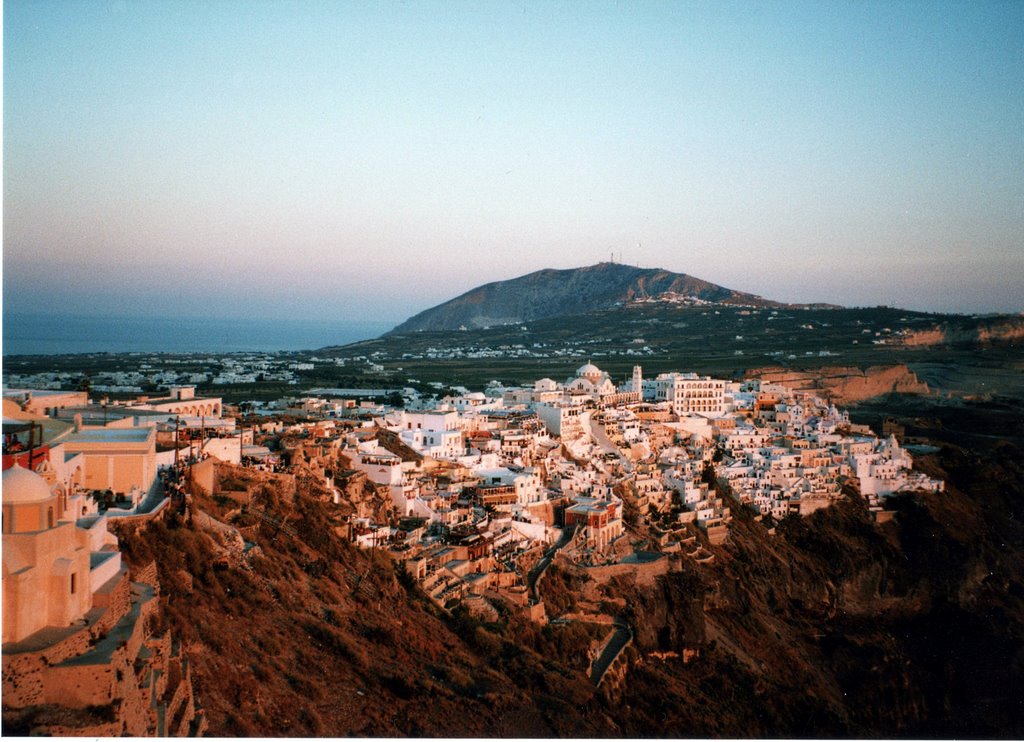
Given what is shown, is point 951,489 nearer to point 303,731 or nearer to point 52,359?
point 303,731

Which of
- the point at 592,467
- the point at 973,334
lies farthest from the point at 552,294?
the point at 592,467

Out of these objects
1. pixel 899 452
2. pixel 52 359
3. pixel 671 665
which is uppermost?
pixel 52 359

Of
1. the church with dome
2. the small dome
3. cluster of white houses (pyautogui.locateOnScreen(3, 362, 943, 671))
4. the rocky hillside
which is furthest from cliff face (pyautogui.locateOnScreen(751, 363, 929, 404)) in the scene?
the small dome

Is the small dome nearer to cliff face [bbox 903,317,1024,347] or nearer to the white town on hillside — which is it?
the white town on hillside

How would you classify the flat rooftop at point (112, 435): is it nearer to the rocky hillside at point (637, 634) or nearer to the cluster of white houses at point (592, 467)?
the rocky hillside at point (637, 634)

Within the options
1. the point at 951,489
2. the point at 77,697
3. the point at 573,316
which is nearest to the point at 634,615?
the point at 77,697

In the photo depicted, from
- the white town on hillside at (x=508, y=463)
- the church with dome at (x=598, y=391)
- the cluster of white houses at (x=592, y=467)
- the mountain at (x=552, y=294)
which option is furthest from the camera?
the mountain at (x=552, y=294)

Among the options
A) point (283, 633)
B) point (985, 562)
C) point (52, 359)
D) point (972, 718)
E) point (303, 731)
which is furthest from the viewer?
point (52, 359)

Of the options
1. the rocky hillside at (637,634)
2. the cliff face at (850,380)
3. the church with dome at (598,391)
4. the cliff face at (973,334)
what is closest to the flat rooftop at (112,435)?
the rocky hillside at (637,634)
